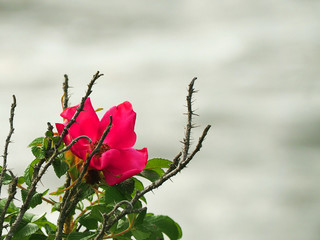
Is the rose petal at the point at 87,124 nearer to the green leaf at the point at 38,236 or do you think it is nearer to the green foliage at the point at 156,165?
the green foliage at the point at 156,165

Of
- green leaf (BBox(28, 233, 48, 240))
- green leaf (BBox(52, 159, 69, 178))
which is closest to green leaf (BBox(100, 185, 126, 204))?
green leaf (BBox(52, 159, 69, 178))

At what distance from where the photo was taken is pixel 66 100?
4.34 ft

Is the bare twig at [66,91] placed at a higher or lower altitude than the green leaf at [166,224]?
higher

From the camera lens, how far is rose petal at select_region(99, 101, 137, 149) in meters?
1.22

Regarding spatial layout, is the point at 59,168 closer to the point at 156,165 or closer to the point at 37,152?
the point at 37,152

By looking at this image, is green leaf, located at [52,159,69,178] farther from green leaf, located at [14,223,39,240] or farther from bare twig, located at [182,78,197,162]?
bare twig, located at [182,78,197,162]

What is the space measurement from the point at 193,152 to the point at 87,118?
36 centimetres

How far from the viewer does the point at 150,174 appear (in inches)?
50.3

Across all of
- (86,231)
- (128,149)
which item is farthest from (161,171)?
(86,231)

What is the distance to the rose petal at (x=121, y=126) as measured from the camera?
1224mm

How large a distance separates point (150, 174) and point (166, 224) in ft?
0.49

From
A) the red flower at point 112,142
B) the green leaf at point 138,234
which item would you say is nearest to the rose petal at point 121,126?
the red flower at point 112,142

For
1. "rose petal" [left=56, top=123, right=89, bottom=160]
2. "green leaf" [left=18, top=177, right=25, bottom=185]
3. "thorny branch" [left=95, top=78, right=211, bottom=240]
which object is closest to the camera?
"thorny branch" [left=95, top=78, right=211, bottom=240]

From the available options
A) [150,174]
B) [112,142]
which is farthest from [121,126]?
[150,174]
